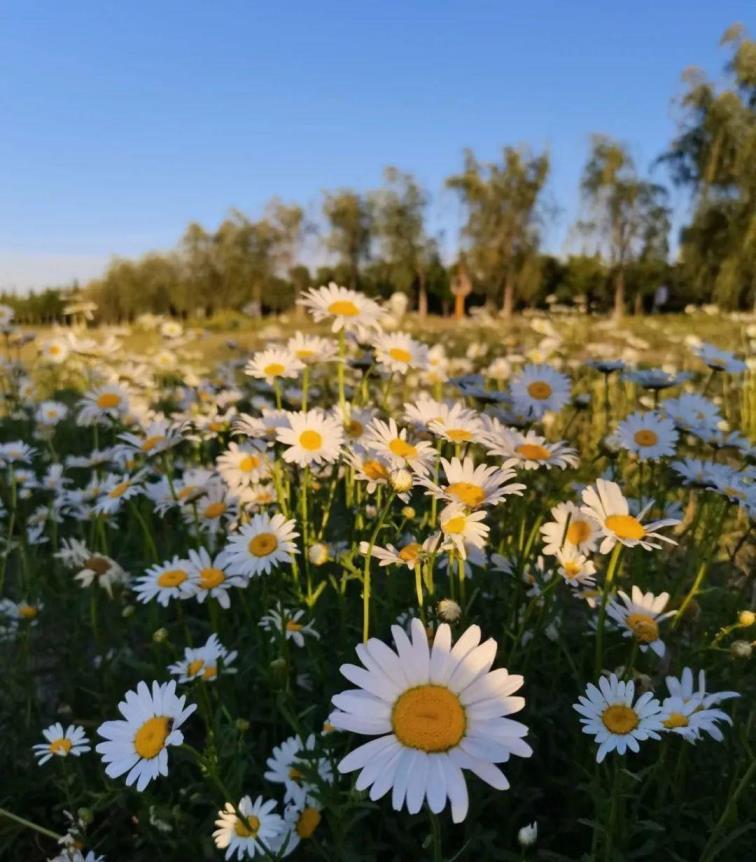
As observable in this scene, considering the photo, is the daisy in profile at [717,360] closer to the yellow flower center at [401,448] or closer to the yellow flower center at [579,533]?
the yellow flower center at [579,533]

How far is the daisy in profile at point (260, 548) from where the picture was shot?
73.8 inches

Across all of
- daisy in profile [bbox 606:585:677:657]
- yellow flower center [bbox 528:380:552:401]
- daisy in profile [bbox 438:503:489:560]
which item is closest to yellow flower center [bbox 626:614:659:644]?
daisy in profile [bbox 606:585:677:657]

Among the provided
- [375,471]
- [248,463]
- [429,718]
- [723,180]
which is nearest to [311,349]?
[248,463]

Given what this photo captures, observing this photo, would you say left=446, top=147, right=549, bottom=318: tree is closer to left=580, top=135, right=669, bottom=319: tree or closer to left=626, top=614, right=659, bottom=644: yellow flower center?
left=580, top=135, right=669, bottom=319: tree

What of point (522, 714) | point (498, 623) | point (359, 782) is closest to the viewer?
point (359, 782)

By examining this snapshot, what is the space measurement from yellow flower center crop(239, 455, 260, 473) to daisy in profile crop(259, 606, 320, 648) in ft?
1.91

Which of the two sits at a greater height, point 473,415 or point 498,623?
point 473,415

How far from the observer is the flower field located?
4.20 ft

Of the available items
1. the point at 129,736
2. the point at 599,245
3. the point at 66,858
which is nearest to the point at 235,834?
the point at 129,736

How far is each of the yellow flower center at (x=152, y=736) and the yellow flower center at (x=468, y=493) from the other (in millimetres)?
727

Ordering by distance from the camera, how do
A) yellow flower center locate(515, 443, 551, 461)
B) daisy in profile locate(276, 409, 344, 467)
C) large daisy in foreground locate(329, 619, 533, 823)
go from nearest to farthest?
large daisy in foreground locate(329, 619, 533, 823) → yellow flower center locate(515, 443, 551, 461) → daisy in profile locate(276, 409, 344, 467)

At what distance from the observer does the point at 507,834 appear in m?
1.71

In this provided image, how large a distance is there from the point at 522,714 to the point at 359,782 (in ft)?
3.23

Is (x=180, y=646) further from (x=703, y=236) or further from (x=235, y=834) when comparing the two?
(x=703, y=236)
